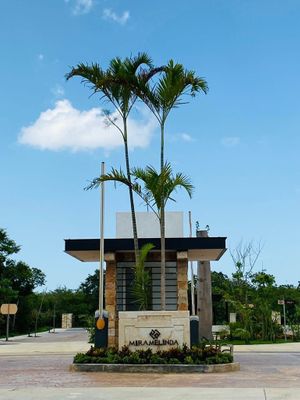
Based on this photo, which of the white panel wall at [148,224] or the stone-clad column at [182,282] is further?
the white panel wall at [148,224]

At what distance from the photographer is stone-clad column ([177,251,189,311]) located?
1811 cm

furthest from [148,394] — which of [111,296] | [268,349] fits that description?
[268,349]

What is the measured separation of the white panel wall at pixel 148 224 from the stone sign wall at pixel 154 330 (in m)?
7.16

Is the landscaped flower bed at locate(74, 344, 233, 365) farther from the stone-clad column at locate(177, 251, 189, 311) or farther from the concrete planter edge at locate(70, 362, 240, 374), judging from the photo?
the stone-clad column at locate(177, 251, 189, 311)

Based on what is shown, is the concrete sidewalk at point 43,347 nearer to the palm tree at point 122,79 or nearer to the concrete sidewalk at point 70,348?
the concrete sidewalk at point 70,348

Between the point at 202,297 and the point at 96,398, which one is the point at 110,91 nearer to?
the point at 96,398

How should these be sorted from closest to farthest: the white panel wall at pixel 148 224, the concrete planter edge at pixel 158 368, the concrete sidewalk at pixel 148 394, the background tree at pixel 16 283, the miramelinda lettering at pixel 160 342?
the concrete sidewalk at pixel 148 394, the concrete planter edge at pixel 158 368, the miramelinda lettering at pixel 160 342, the white panel wall at pixel 148 224, the background tree at pixel 16 283

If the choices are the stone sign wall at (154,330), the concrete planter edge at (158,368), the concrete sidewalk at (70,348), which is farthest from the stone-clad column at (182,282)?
the concrete sidewalk at (70,348)

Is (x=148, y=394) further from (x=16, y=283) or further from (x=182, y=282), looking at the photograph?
(x=16, y=283)

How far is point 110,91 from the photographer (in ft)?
51.9

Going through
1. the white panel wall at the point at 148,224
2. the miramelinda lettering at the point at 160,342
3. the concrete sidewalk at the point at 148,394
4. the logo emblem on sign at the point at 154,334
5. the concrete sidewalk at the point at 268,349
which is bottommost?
the concrete sidewalk at the point at 148,394

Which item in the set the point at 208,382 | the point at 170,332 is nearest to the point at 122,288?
the point at 170,332

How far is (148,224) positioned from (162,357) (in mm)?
8636

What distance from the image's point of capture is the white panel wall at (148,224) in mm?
21859
